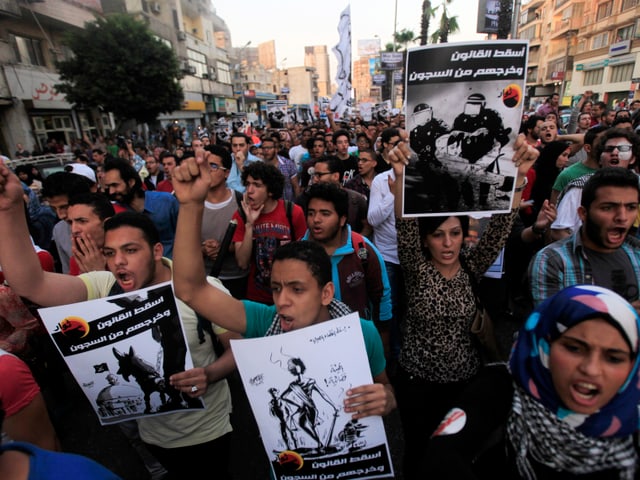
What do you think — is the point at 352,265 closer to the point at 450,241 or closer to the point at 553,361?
the point at 450,241

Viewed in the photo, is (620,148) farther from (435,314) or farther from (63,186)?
(63,186)

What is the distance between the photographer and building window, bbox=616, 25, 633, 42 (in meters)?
35.7

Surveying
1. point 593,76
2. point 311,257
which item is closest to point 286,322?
point 311,257

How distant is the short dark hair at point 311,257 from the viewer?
1.67 m

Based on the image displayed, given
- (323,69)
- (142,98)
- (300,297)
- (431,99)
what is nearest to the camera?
(300,297)

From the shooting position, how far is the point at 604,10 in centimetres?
4097

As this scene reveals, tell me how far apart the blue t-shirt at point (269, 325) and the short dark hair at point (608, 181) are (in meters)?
1.38

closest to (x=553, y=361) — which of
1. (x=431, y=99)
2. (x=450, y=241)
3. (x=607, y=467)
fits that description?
(x=607, y=467)

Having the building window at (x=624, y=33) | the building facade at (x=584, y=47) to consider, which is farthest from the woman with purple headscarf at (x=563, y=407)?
the building window at (x=624, y=33)

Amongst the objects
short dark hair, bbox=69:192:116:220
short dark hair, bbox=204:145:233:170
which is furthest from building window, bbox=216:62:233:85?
short dark hair, bbox=69:192:116:220

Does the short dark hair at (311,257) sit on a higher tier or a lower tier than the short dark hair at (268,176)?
lower

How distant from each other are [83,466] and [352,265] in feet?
5.97

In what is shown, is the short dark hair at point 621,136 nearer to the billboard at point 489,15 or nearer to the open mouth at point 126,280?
the open mouth at point 126,280

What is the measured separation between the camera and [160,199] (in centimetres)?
360
